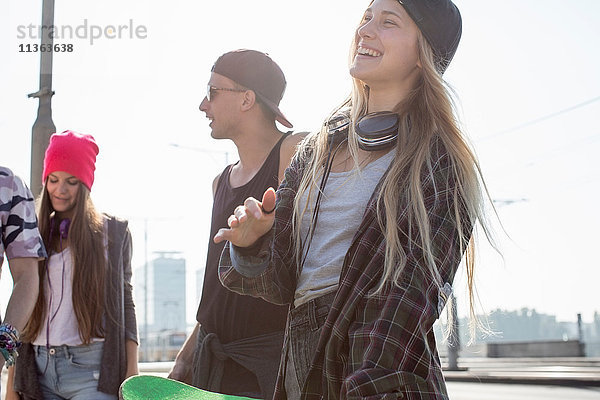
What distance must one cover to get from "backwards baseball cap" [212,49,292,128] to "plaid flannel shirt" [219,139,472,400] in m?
1.83

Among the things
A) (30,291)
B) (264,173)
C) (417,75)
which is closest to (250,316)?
(264,173)

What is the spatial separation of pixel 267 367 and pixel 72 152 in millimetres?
1828

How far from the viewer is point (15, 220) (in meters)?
3.09

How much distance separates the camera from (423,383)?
69.3 inches

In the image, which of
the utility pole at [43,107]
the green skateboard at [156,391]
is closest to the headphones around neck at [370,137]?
the green skateboard at [156,391]

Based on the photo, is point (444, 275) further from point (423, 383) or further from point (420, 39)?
point (420, 39)

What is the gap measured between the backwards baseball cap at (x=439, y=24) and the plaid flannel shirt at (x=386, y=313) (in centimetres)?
35

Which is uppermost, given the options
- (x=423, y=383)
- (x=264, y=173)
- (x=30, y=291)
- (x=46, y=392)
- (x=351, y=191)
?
(x=264, y=173)

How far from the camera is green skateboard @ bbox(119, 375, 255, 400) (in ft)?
5.75

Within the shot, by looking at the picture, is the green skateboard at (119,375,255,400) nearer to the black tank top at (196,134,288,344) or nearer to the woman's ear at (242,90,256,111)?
the black tank top at (196,134,288,344)

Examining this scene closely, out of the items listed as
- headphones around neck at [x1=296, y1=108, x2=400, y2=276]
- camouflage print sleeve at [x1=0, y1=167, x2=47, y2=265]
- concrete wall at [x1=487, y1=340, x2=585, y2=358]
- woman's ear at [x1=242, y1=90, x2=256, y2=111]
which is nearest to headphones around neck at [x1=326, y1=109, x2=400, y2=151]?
headphones around neck at [x1=296, y1=108, x2=400, y2=276]

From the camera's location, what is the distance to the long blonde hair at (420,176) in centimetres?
191

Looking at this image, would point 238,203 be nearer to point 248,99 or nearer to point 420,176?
point 248,99

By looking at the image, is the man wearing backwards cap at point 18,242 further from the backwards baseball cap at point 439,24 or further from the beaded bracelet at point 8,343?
the backwards baseball cap at point 439,24
